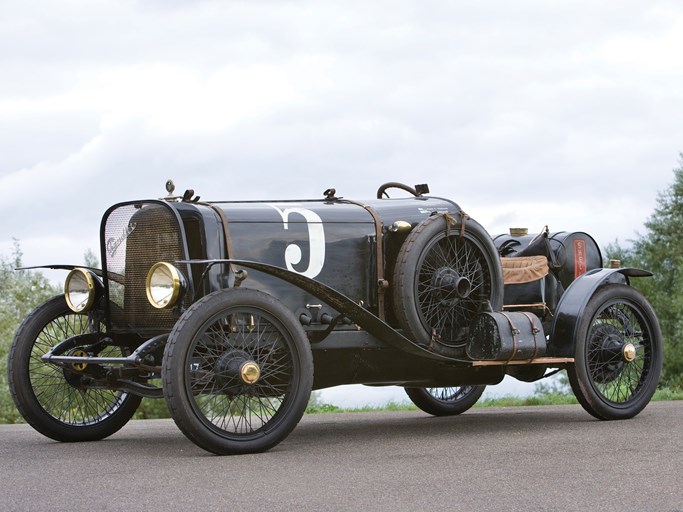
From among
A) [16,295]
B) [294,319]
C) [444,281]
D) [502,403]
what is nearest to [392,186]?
[444,281]

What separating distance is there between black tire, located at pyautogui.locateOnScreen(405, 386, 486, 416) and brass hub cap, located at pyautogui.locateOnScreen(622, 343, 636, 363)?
171cm

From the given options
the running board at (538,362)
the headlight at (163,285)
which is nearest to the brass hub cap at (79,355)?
the headlight at (163,285)

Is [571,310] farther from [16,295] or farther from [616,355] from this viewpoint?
[16,295]

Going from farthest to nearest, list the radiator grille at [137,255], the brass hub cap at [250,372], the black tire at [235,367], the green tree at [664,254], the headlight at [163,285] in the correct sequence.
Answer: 1. the green tree at [664,254]
2. the radiator grille at [137,255]
3. the headlight at [163,285]
4. the brass hub cap at [250,372]
5. the black tire at [235,367]

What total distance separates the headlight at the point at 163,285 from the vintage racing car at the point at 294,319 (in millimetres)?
11

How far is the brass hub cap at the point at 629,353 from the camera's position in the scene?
831 cm

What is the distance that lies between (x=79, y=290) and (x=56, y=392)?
777 millimetres

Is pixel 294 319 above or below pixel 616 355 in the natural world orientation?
above

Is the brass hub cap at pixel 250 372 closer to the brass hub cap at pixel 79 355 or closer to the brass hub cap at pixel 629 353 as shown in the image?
the brass hub cap at pixel 79 355

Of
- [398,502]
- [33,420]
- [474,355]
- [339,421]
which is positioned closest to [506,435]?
[474,355]

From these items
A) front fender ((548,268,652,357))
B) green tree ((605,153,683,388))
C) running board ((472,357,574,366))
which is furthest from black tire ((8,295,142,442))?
green tree ((605,153,683,388))

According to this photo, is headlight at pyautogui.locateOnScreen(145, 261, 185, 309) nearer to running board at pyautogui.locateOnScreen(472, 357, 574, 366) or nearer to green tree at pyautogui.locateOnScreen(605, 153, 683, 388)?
running board at pyautogui.locateOnScreen(472, 357, 574, 366)

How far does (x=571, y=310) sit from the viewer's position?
8.26m

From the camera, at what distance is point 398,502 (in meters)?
4.52
